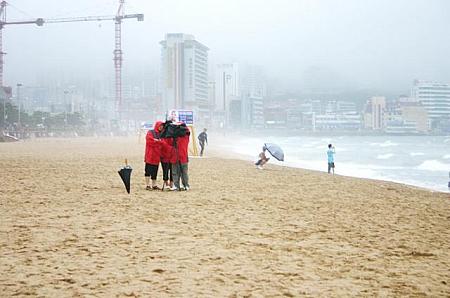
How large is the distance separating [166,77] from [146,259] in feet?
599

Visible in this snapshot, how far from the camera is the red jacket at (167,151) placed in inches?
365

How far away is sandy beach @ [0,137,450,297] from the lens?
380cm

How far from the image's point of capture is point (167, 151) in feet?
30.7

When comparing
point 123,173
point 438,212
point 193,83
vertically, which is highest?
point 193,83

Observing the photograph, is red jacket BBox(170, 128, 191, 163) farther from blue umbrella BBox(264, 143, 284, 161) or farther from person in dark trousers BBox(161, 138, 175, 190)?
blue umbrella BBox(264, 143, 284, 161)

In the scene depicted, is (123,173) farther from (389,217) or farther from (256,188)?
(389,217)

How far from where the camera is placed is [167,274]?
13.3 ft

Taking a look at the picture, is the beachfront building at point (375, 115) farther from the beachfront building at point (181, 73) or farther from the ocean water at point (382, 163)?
the ocean water at point (382, 163)

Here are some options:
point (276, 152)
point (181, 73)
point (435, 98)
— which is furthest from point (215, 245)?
point (435, 98)

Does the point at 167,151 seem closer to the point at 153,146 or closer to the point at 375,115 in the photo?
the point at 153,146

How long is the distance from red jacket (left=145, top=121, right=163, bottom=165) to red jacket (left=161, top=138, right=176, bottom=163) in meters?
0.09

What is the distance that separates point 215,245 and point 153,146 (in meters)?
4.51

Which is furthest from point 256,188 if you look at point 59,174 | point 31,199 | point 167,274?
point 167,274

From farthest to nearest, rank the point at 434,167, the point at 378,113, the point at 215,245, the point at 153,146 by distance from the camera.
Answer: the point at 378,113 < the point at 434,167 < the point at 153,146 < the point at 215,245
